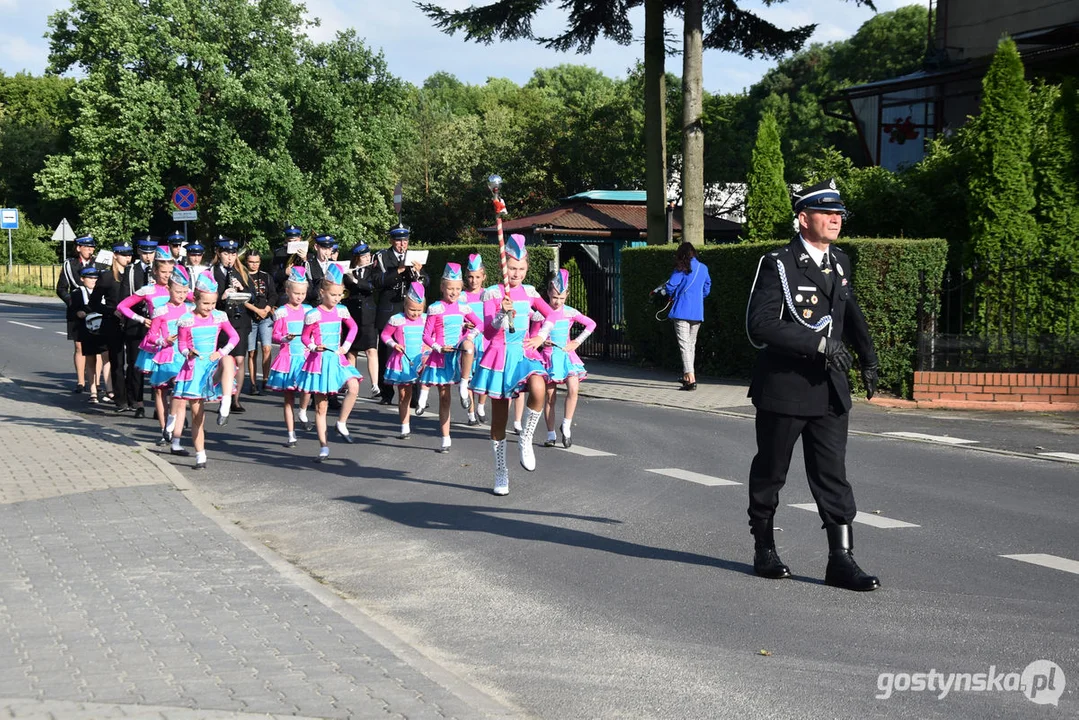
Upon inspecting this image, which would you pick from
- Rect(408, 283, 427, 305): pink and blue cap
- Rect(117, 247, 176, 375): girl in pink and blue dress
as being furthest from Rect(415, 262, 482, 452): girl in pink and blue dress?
Rect(117, 247, 176, 375): girl in pink and blue dress

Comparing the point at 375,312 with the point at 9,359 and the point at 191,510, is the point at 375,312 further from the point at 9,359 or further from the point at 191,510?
the point at 9,359

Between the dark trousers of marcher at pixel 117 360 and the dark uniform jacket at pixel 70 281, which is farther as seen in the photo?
the dark uniform jacket at pixel 70 281

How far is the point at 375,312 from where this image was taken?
16125mm

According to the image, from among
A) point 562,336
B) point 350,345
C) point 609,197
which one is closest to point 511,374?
point 562,336

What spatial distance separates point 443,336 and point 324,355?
3.83 feet

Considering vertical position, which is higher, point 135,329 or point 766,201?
point 766,201

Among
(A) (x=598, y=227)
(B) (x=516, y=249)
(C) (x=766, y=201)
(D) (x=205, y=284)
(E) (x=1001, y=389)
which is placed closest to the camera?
(B) (x=516, y=249)

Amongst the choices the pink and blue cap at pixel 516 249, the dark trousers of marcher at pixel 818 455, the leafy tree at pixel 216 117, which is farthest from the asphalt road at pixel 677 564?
the leafy tree at pixel 216 117

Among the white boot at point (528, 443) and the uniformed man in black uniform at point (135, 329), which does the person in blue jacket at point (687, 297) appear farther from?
the white boot at point (528, 443)

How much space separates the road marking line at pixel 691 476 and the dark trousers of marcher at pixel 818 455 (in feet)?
→ 11.2

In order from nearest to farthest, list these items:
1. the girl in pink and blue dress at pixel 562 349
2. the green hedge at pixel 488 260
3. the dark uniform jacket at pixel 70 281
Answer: the girl in pink and blue dress at pixel 562 349 → the dark uniform jacket at pixel 70 281 → the green hedge at pixel 488 260

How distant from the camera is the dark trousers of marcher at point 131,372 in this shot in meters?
15.7

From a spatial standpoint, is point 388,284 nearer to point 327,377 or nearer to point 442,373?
point 442,373

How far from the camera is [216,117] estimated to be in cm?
4669
